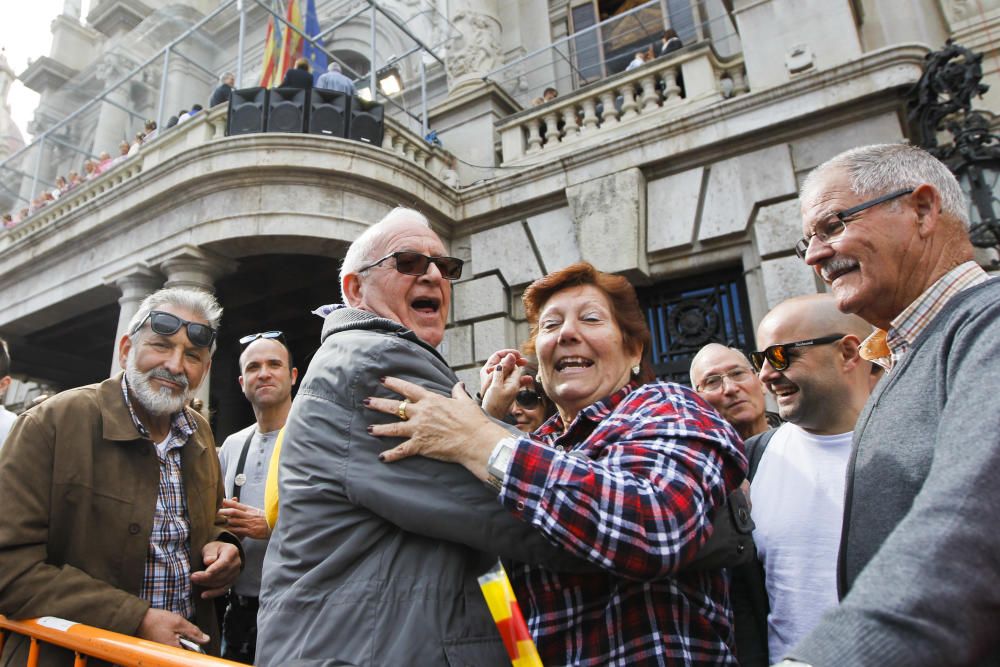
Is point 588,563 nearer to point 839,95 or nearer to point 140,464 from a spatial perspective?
point 140,464

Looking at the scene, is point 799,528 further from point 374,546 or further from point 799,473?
point 374,546

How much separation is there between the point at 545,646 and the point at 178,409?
179cm

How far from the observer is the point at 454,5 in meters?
9.54

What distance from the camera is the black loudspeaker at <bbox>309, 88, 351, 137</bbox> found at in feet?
23.9

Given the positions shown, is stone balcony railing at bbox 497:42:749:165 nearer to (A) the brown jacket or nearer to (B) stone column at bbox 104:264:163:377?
(B) stone column at bbox 104:264:163:377

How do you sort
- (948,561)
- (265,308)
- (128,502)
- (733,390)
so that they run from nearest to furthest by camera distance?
1. (948,561)
2. (128,502)
3. (733,390)
4. (265,308)

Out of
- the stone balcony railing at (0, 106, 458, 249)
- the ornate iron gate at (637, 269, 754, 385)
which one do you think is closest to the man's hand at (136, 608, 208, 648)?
the ornate iron gate at (637, 269, 754, 385)

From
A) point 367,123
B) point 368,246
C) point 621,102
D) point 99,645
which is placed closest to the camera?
point 99,645

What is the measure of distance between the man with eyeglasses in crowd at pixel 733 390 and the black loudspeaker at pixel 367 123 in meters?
5.44

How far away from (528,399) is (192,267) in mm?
5503

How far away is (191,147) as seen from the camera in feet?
23.3

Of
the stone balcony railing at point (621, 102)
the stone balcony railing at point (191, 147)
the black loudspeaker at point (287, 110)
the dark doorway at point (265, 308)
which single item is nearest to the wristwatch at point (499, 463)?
the stone balcony railing at point (191, 147)

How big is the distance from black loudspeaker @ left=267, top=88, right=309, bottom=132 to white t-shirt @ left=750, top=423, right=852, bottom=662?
265 inches

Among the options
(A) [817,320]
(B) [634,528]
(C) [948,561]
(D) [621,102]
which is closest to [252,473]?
(B) [634,528]
